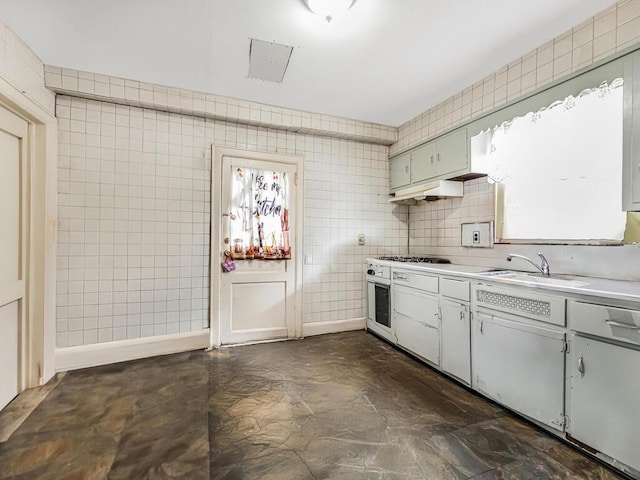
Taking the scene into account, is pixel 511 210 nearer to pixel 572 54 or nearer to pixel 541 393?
pixel 572 54

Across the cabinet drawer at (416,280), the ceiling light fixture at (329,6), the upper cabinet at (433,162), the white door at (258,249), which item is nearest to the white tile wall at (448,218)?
the upper cabinet at (433,162)

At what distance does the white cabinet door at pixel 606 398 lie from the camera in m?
1.46

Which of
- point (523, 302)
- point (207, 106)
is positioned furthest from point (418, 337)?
point (207, 106)

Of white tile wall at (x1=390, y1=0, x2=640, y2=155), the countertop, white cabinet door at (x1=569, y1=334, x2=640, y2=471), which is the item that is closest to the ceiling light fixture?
white tile wall at (x1=390, y1=0, x2=640, y2=155)

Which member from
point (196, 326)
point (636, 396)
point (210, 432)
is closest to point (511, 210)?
point (636, 396)

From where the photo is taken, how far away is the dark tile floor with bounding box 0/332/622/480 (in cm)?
157

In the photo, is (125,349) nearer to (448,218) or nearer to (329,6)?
(329,6)

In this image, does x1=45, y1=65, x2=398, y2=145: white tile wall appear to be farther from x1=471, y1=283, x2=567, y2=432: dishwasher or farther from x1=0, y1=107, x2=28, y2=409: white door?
x1=471, y1=283, x2=567, y2=432: dishwasher

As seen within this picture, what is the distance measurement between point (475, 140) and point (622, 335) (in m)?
1.91

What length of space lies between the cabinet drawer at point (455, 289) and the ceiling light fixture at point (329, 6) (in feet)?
6.90

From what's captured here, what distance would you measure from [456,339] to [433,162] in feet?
6.07

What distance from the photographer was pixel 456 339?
2.44m

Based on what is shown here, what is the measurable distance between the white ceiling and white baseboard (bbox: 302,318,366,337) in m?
2.65

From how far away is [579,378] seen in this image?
166cm
